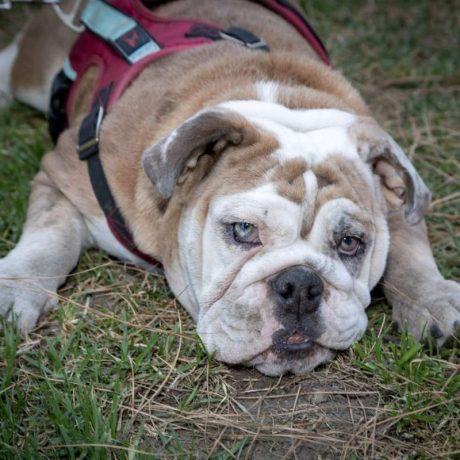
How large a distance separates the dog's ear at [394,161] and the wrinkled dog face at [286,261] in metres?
0.16

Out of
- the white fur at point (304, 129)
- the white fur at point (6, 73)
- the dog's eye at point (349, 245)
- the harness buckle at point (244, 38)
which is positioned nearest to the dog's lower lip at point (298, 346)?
the dog's eye at point (349, 245)

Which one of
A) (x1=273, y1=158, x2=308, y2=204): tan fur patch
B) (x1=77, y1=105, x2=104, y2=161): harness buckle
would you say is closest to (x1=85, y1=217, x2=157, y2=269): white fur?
(x1=77, y1=105, x2=104, y2=161): harness buckle

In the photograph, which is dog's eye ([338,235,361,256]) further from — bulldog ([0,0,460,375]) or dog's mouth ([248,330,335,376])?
dog's mouth ([248,330,335,376])

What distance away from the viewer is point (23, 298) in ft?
10.1

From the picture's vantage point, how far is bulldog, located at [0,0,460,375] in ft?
9.07

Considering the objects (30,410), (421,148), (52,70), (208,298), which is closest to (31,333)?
(30,410)

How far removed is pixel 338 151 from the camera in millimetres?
3039

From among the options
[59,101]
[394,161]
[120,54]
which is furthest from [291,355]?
[59,101]

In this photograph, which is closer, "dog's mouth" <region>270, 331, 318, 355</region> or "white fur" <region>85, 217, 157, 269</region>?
"dog's mouth" <region>270, 331, 318, 355</region>

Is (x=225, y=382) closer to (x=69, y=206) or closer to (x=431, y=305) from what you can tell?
(x=431, y=305)

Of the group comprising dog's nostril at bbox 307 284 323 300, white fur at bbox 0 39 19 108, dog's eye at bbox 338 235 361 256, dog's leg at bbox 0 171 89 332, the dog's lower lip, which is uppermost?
dog's nostril at bbox 307 284 323 300

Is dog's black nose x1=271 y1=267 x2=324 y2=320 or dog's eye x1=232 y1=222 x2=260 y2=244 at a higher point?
dog's eye x1=232 y1=222 x2=260 y2=244

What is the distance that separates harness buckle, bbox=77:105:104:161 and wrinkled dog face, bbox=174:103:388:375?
2.21ft

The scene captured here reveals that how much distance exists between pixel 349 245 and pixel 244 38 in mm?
1225
